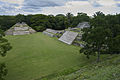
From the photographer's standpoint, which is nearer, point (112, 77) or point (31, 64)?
point (112, 77)

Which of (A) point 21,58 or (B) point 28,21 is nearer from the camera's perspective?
(A) point 21,58

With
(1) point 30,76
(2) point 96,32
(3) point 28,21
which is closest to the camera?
(1) point 30,76

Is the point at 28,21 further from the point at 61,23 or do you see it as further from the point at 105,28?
the point at 105,28

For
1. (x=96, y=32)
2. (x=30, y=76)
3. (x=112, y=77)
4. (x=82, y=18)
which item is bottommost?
(x=30, y=76)

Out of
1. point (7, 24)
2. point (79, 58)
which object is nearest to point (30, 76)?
point (79, 58)

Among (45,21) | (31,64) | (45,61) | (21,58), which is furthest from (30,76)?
(45,21)

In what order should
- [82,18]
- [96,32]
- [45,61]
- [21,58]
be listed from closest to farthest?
[96,32]
[45,61]
[21,58]
[82,18]

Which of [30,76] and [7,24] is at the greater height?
[7,24]

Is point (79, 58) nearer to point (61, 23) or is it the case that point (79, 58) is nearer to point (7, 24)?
point (61, 23)

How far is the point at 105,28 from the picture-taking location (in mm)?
13008

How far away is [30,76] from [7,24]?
42.6 m

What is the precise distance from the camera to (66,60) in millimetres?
15711

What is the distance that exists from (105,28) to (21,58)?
1260 centimetres

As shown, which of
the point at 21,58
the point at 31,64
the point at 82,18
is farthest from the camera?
the point at 82,18
